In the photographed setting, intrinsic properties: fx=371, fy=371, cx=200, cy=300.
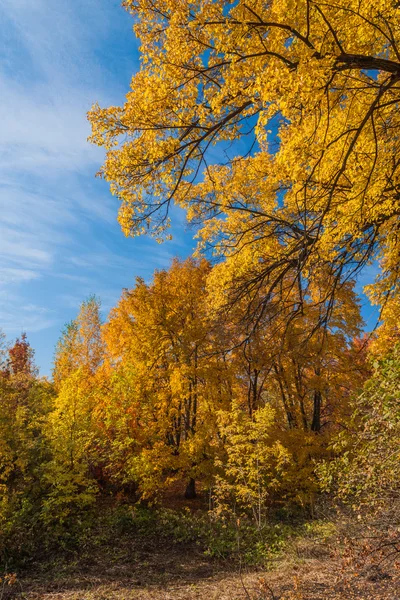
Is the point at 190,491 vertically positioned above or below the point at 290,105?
below

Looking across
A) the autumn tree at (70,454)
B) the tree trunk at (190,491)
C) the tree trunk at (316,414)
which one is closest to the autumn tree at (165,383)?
the tree trunk at (190,491)

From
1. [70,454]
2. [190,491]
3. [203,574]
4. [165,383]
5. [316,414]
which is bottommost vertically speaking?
[203,574]

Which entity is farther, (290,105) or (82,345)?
(82,345)

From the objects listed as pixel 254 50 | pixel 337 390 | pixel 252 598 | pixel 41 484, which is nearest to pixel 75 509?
pixel 41 484

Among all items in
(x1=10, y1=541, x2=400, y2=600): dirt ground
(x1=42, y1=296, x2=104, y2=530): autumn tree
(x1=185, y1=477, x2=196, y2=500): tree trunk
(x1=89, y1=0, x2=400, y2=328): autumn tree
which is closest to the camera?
(x1=89, y1=0, x2=400, y2=328): autumn tree

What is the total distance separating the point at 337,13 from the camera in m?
3.31

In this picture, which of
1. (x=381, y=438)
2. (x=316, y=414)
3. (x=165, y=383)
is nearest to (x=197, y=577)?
(x=165, y=383)

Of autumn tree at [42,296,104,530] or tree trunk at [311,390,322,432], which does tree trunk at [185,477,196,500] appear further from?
tree trunk at [311,390,322,432]

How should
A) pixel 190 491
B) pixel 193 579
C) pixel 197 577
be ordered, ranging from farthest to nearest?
1. pixel 190 491
2. pixel 197 577
3. pixel 193 579

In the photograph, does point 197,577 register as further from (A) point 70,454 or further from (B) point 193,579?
(A) point 70,454

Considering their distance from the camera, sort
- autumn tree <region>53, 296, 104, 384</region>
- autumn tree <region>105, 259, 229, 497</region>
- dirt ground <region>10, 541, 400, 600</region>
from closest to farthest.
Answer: dirt ground <region>10, 541, 400, 600</region> < autumn tree <region>105, 259, 229, 497</region> < autumn tree <region>53, 296, 104, 384</region>

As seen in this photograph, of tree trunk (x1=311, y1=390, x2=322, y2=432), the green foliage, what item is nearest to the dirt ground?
the green foliage

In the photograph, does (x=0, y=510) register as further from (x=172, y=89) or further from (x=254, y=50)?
(x=254, y=50)

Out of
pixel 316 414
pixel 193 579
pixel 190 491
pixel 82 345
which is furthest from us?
pixel 82 345
